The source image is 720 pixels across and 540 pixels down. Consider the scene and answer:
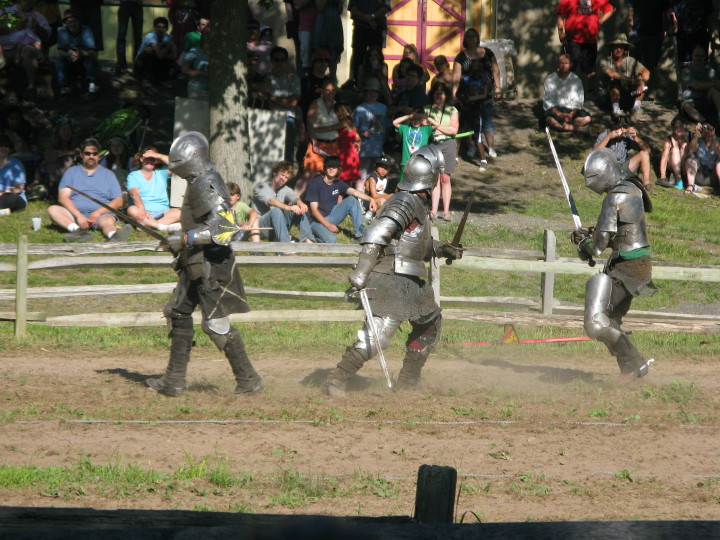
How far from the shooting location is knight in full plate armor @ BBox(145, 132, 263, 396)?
→ 7.17m

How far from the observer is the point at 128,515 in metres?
4.10

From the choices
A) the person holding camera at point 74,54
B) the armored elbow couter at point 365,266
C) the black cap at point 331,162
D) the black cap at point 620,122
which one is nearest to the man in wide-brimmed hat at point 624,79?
the black cap at point 620,122

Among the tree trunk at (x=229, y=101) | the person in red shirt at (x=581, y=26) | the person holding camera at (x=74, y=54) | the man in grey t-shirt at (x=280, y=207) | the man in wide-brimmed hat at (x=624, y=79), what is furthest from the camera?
the man in wide-brimmed hat at (x=624, y=79)

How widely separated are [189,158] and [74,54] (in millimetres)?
9518

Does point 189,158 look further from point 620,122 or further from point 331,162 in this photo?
point 620,122

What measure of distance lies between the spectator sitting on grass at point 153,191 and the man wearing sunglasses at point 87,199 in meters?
0.20

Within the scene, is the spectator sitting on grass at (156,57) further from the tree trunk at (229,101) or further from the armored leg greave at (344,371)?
the armored leg greave at (344,371)

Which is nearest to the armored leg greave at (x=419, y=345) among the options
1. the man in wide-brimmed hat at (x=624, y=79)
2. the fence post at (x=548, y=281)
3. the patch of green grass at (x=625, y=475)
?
the patch of green grass at (x=625, y=475)

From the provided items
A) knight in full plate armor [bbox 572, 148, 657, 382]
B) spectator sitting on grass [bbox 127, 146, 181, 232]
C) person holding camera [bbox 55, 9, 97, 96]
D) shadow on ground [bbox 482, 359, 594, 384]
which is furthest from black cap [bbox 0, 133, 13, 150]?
knight in full plate armor [bbox 572, 148, 657, 382]

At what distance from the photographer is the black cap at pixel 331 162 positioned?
41.4 ft

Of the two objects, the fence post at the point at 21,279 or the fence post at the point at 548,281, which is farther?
the fence post at the point at 548,281

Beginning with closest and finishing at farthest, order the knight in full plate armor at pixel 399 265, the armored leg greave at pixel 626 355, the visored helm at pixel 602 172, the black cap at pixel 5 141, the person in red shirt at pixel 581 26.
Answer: the knight in full plate armor at pixel 399 265
the visored helm at pixel 602 172
the armored leg greave at pixel 626 355
the black cap at pixel 5 141
the person in red shirt at pixel 581 26

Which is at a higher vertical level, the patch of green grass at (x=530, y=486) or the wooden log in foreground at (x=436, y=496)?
the wooden log in foreground at (x=436, y=496)

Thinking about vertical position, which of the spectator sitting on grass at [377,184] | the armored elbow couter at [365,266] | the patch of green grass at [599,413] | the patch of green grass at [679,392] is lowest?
the patch of green grass at [679,392]
